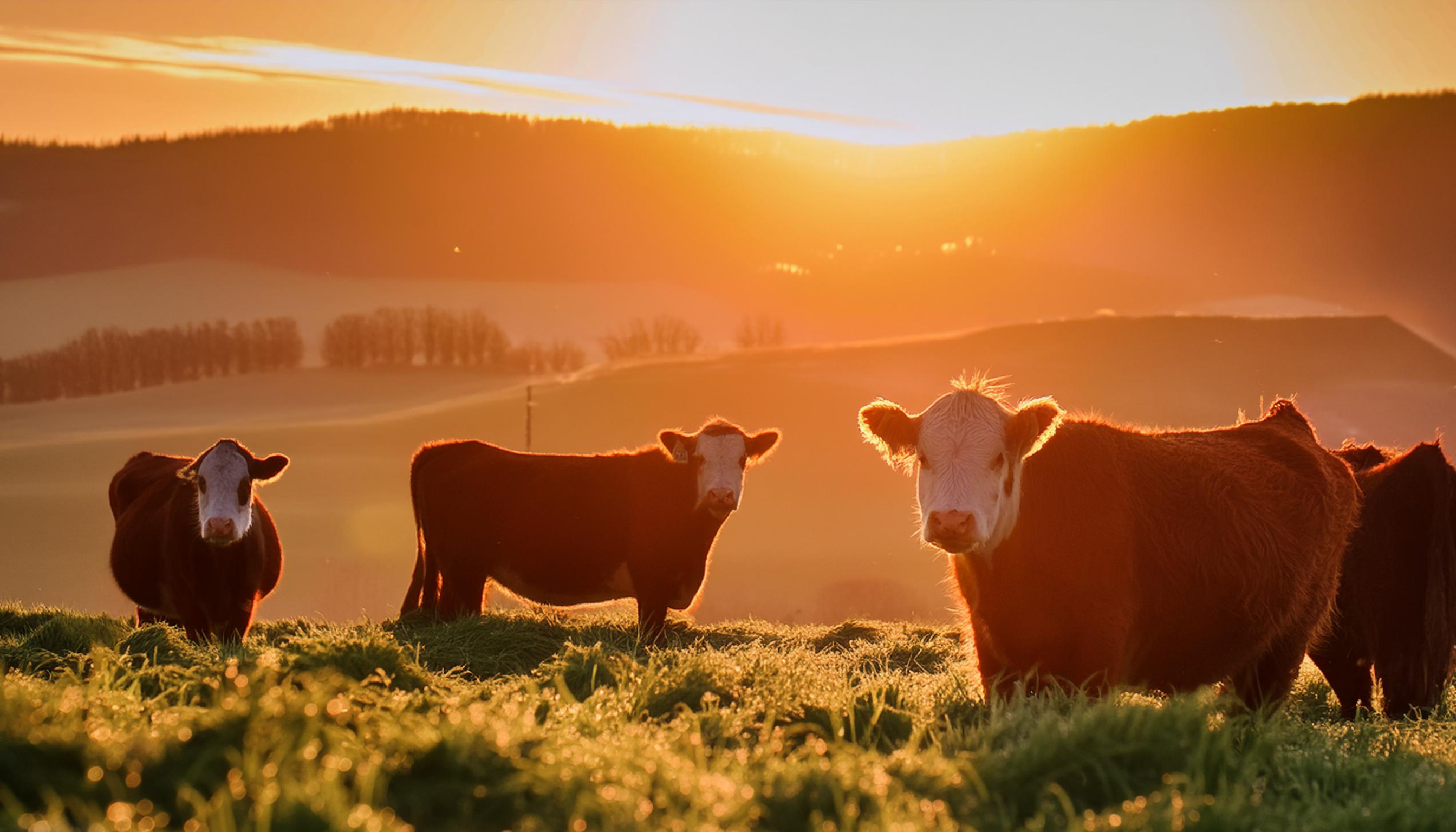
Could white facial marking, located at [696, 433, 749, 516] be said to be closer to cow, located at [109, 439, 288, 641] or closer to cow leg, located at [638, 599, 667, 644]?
cow leg, located at [638, 599, 667, 644]

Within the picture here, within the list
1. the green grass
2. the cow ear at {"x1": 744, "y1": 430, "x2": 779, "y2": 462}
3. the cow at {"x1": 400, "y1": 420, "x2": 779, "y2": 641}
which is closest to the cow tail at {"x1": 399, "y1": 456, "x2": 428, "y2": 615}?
the cow at {"x1": 400, "y1": 420, "x2": 779, "y2": 641}

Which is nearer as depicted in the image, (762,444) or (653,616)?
(653,616)

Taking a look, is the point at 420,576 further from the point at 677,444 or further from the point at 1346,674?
the point at 1346,674

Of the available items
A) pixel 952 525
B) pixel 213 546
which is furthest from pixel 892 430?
pixel 213 546

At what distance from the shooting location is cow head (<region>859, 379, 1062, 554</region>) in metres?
6.64

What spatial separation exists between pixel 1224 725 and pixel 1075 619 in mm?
1462

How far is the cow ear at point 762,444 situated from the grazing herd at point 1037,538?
0.03 metres

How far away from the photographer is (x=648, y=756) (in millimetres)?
4676

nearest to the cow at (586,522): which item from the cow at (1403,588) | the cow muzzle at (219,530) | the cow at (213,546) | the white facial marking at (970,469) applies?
the cow at (213,546)

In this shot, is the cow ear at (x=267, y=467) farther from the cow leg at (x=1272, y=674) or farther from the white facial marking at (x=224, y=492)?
the cow leg at (x=1272, y=674)

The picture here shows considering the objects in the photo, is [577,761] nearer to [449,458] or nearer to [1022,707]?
[1022,707]

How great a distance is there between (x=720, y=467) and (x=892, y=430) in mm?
6425

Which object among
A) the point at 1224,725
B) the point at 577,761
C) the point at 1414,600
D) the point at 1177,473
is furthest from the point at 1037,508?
the point at 1414,600

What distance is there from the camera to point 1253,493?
829cm
